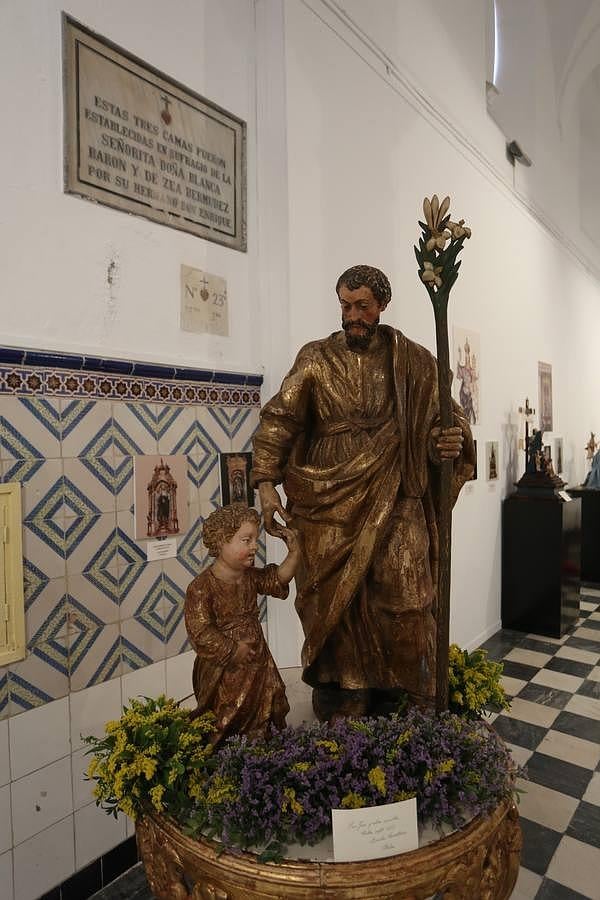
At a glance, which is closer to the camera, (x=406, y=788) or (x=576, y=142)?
(x=406, y=788)

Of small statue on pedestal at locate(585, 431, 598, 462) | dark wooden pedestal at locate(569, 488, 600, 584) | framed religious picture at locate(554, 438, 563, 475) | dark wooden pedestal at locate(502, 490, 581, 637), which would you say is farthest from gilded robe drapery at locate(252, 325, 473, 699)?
small statue on pedestal at locate(585, 431, 598, 462)

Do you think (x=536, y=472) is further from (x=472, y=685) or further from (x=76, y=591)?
(x=76, y=591)

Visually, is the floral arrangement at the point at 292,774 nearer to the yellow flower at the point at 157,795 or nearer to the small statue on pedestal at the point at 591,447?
the yellow flower at the point at 157,795

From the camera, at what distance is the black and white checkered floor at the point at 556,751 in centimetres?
200

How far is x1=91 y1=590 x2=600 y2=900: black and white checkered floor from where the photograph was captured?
6.41 ft

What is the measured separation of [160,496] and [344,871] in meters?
1.35

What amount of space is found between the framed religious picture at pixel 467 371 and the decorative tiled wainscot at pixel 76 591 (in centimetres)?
217

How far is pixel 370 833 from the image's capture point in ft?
3.77

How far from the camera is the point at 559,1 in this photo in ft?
16.0

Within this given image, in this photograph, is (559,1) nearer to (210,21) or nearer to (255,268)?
(210,21)

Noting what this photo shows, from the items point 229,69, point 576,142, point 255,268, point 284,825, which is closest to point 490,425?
point 255,268

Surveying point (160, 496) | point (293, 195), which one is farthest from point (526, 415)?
point (160, 496)

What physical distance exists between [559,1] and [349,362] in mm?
5224

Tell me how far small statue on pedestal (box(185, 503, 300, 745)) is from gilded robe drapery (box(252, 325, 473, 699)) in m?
0.15
